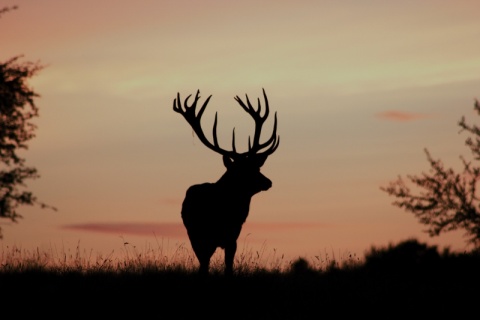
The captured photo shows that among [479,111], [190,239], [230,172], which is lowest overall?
[190,239]

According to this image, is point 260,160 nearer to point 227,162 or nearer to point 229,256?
point 227,162

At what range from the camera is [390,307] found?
449 inches

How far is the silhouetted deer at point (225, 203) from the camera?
13266 millimetres

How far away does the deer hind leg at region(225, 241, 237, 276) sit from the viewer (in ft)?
41.6

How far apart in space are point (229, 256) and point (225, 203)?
0.89 metres

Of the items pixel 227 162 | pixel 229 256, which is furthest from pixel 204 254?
pixel 227 162

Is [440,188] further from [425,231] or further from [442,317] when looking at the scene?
[442,317]

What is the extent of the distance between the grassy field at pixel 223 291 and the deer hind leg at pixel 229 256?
12 cm

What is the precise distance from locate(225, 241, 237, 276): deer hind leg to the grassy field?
0.38 feet

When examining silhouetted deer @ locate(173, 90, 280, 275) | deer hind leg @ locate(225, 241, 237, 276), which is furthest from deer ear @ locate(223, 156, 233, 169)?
deer hind leg @ locate(225, 241, 237, 276)

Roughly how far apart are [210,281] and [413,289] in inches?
116

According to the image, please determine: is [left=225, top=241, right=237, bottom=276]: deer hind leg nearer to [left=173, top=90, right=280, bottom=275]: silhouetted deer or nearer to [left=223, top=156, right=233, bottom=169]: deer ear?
[left=173, top=90, right=280, bottom=275]: silhouetted deer

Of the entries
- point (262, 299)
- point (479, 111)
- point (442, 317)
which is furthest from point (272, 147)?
point (479, 111)

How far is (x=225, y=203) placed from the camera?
1341cm
